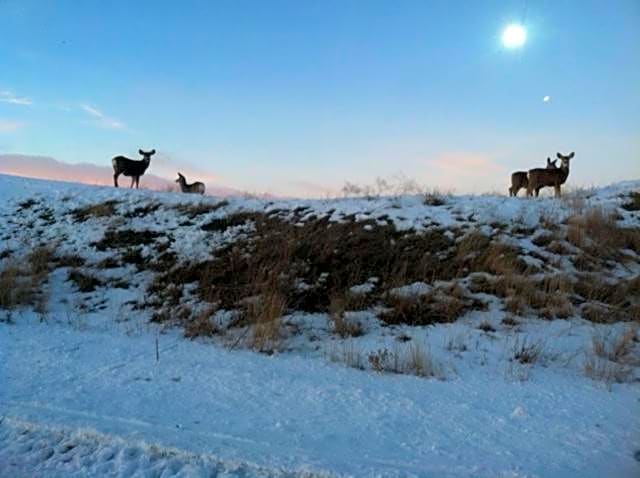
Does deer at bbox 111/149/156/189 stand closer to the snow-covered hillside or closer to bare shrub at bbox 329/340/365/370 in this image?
the snow-covered hillside

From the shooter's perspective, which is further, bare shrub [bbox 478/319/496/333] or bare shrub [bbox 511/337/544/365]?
bare shrub [bbox 478/319/496/333]

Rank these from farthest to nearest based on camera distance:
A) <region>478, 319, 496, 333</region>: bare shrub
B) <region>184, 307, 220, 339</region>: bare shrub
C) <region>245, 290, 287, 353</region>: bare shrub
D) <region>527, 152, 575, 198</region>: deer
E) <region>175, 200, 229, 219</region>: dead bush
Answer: <region>527, 152, 575, 198</region>: deer
<region>175, 200, 229, 219</region>: dead bush
<region>184, 307, 220, 339</region>: bare shrub
<region>478, 319, 496, 333</region>: bare shrub
<region>245, 290, 287, 353</region>: bare shrub

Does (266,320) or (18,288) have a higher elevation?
(266,320)

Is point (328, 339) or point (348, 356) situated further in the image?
point (328, 339)

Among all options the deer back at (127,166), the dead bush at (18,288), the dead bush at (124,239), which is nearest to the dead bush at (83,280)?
the dead bush at (18,288)

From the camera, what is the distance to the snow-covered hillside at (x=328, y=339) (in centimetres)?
434

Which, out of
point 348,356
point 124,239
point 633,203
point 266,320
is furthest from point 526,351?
point 124,239

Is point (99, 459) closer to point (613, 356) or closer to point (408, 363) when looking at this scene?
point (408, 363)

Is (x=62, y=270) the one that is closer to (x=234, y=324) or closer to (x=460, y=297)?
(x=234, y=324)

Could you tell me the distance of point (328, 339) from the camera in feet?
24.9

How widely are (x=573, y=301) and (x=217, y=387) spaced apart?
5.57m

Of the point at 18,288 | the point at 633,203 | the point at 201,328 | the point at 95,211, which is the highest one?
the point at 633,203

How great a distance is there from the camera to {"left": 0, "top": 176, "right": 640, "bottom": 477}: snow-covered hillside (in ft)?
14.2

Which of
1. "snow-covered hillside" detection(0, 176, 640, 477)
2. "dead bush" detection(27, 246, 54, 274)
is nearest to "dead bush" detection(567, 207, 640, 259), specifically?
"snow-covered hillside" detection(0, 176, 640, 477)
